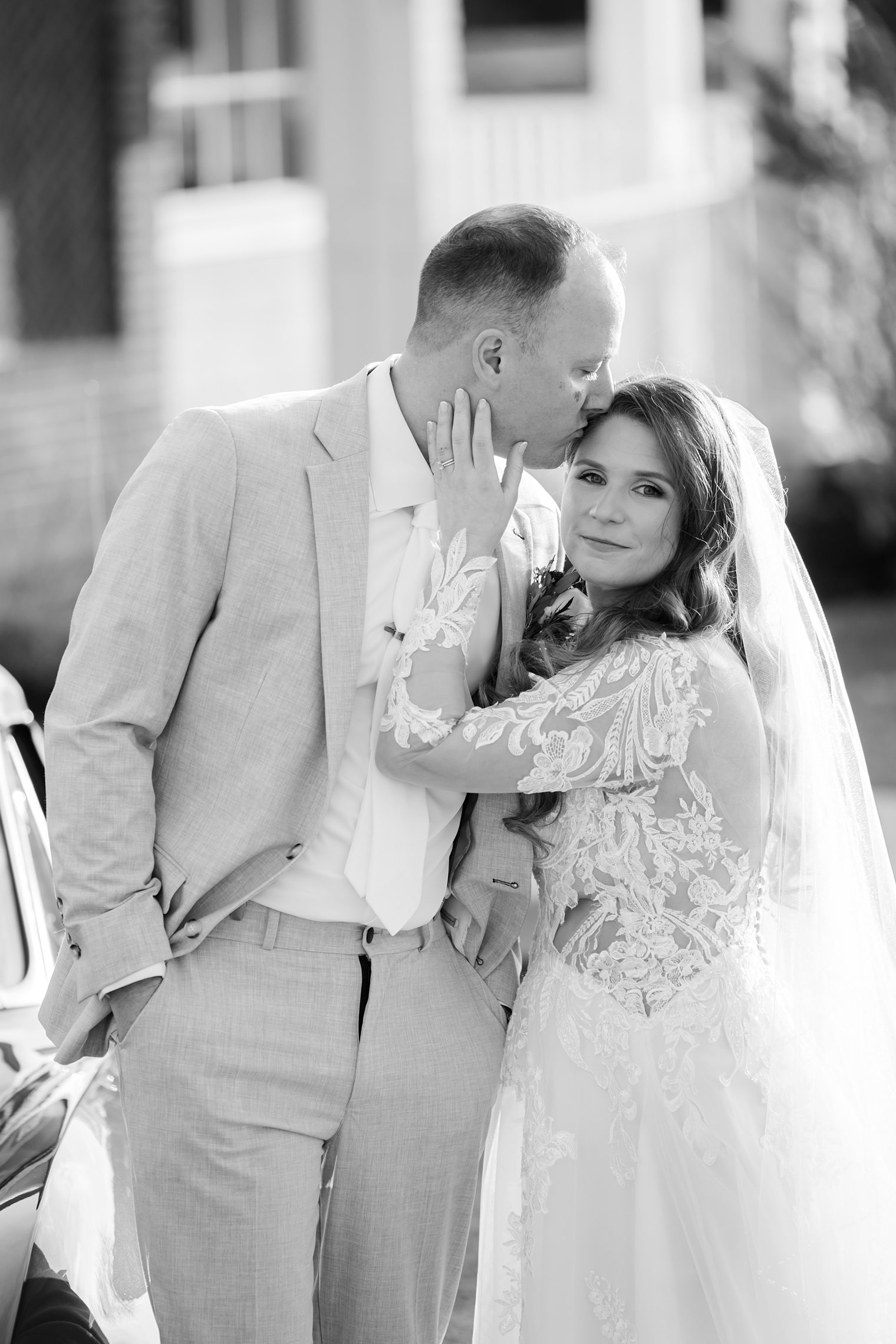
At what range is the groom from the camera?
8.43 ft

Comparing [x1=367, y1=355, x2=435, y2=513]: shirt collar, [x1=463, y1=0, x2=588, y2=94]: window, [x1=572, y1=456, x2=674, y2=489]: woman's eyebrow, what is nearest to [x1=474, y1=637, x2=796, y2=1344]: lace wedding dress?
[x1=572, y1=456, x2=674, y2=489]: woman's eyebrow

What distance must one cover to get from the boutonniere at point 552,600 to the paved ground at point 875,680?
3474mm

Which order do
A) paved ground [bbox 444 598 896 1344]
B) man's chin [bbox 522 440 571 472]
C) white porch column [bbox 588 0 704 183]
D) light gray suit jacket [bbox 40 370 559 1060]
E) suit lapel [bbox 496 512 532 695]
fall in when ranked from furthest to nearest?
white porch column [bbox 588 0 704 183], paved ground [bbox 444 598 896 1344], suit lapel [bbox 496 512 532 695], man's chin [bbox 522 440 571 472], light gray suit jacket [bbox 40 370 559 1060]

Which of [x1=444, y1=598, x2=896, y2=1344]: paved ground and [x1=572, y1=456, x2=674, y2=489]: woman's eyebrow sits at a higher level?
[x1=572, y1=456, x2=674, y2=489]: woman's eyebrow

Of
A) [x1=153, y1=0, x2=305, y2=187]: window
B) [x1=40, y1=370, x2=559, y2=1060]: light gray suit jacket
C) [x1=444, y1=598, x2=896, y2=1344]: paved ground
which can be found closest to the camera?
[x1=40, y1=370, x2=559, y2=1060]: light gray suit jacket

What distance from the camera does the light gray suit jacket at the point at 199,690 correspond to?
8.37 ft

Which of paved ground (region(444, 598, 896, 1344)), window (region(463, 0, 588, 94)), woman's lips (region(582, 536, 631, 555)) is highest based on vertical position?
window (region(463, 0, 588, 94))

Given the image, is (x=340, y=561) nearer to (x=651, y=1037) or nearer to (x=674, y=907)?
(x=674, y=907)

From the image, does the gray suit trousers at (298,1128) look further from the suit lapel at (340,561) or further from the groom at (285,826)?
the suit lapel at (340,561)

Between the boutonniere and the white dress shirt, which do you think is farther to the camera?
the boutonniere

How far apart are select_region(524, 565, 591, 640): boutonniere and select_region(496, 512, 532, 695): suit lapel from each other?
0.04 ft

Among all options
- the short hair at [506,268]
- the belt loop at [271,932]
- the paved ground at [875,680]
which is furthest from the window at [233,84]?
the belt loop at [271,932]

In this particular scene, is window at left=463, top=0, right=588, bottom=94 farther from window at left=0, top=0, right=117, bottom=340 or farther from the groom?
the groom

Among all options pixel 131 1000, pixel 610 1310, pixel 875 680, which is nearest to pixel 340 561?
pixel 131 1000
